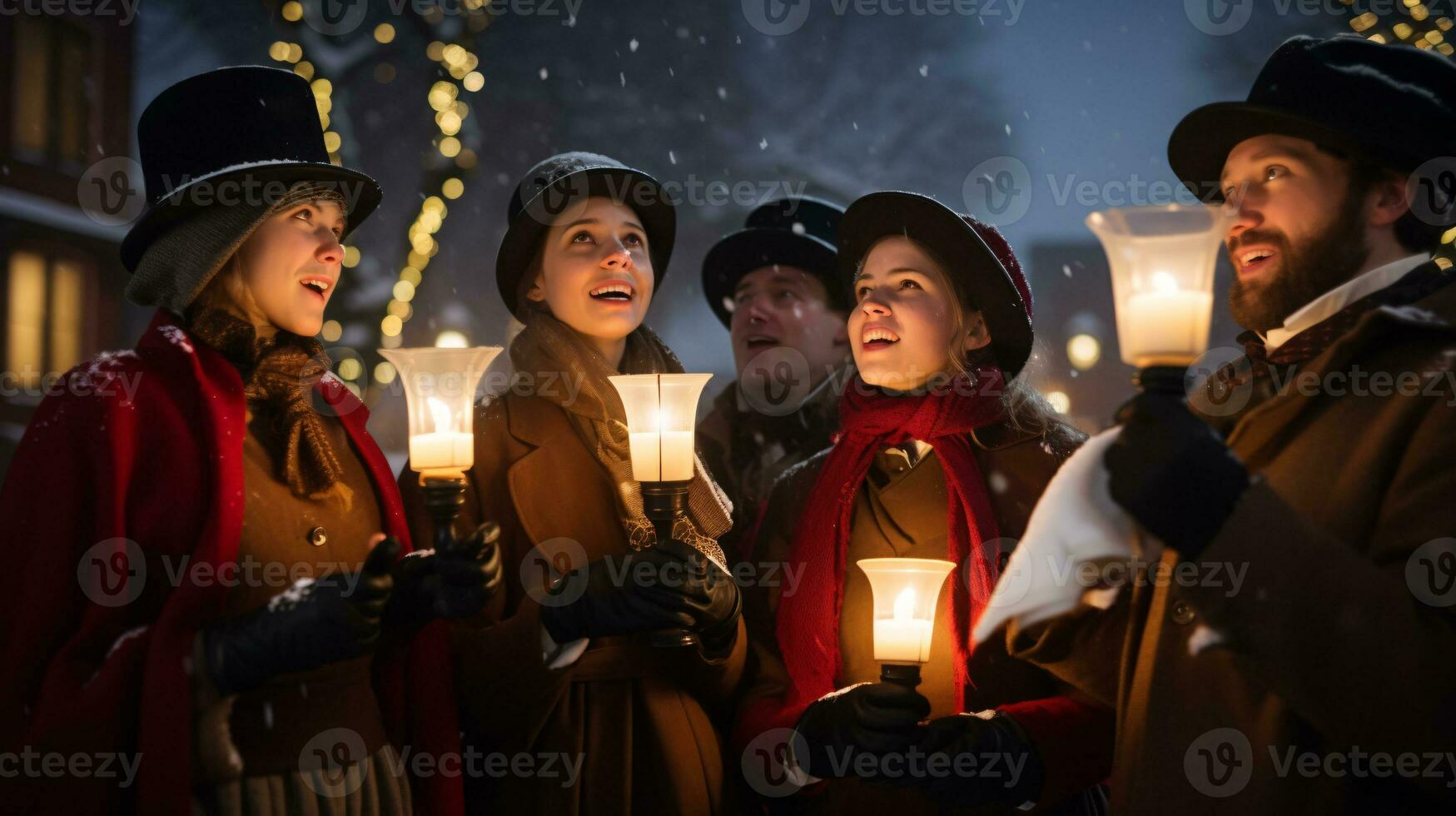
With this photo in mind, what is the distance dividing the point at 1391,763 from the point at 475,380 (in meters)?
2.28

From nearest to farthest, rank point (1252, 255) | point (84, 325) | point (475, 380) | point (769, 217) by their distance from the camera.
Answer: point (475, 380) → point (1252, 255) → point (769, 217) → point (84, 325)

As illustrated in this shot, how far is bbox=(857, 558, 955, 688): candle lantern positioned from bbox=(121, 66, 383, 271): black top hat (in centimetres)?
204

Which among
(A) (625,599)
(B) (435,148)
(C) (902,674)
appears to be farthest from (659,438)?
(B) (435,148)

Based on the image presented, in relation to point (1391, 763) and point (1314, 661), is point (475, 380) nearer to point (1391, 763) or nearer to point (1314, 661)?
point (1314, 661)

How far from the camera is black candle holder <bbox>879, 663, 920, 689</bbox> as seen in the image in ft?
9.27

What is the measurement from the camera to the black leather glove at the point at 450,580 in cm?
269

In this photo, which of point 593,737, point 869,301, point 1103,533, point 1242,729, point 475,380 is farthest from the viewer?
point 869,301

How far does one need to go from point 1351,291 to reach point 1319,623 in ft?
3.53

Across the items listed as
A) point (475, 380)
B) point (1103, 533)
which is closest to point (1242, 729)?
point (1103, 533)

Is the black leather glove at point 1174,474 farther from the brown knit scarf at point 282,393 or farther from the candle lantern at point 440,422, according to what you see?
the brown knit scarf at point 282,393

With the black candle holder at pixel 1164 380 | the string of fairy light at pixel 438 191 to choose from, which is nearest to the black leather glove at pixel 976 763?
the black candle holder at pixel 1164 380

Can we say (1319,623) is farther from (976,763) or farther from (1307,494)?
(976,763)

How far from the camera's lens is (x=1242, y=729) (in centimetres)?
241

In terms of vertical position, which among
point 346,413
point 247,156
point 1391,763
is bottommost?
point 1391,763
